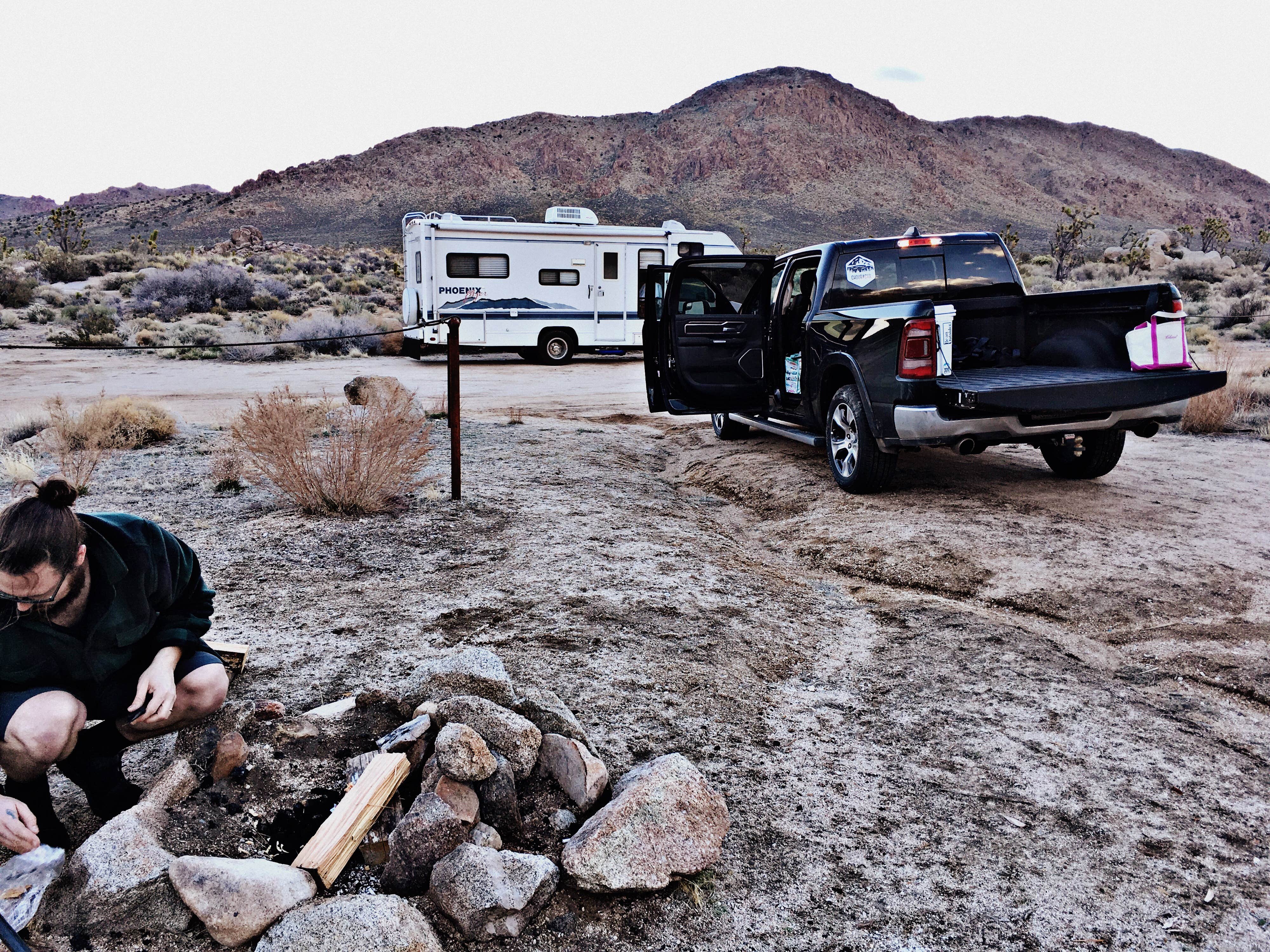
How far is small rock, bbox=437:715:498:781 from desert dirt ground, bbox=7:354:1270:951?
0.44 m

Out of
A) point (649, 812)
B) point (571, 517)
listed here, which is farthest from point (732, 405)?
point (649, 812)

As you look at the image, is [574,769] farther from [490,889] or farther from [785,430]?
[785,430]

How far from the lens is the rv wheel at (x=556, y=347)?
19500 millimetres

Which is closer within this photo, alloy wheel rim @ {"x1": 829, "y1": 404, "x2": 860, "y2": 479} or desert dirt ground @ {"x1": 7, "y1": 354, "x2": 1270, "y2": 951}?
desert dirt ground @ {"x1": 7, "y1": 354, "x2": 1270, "y2": 951}

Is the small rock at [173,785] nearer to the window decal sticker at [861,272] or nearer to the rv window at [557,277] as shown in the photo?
the window decal sticker at [861,272]

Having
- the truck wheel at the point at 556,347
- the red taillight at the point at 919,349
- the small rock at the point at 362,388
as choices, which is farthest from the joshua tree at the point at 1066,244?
the red taillight at the point at 919,349

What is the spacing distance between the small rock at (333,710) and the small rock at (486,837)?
2.84 feet

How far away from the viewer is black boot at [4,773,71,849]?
253cm

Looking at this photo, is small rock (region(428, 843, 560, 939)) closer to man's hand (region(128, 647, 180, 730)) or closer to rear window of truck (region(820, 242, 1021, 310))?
man's hand (region(128, 647, 180, 730))

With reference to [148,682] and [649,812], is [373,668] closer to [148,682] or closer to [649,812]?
[148,682]

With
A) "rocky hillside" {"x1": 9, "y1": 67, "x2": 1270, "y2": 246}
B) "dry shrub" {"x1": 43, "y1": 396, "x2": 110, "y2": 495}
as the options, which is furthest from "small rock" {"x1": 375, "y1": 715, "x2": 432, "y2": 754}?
"rocky hillside" {"x1": 9, "y1": 67, "x2": 1270, "y2": 246}

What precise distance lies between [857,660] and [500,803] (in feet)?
6.66

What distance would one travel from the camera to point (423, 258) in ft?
58.5

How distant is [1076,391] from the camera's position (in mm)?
5852
